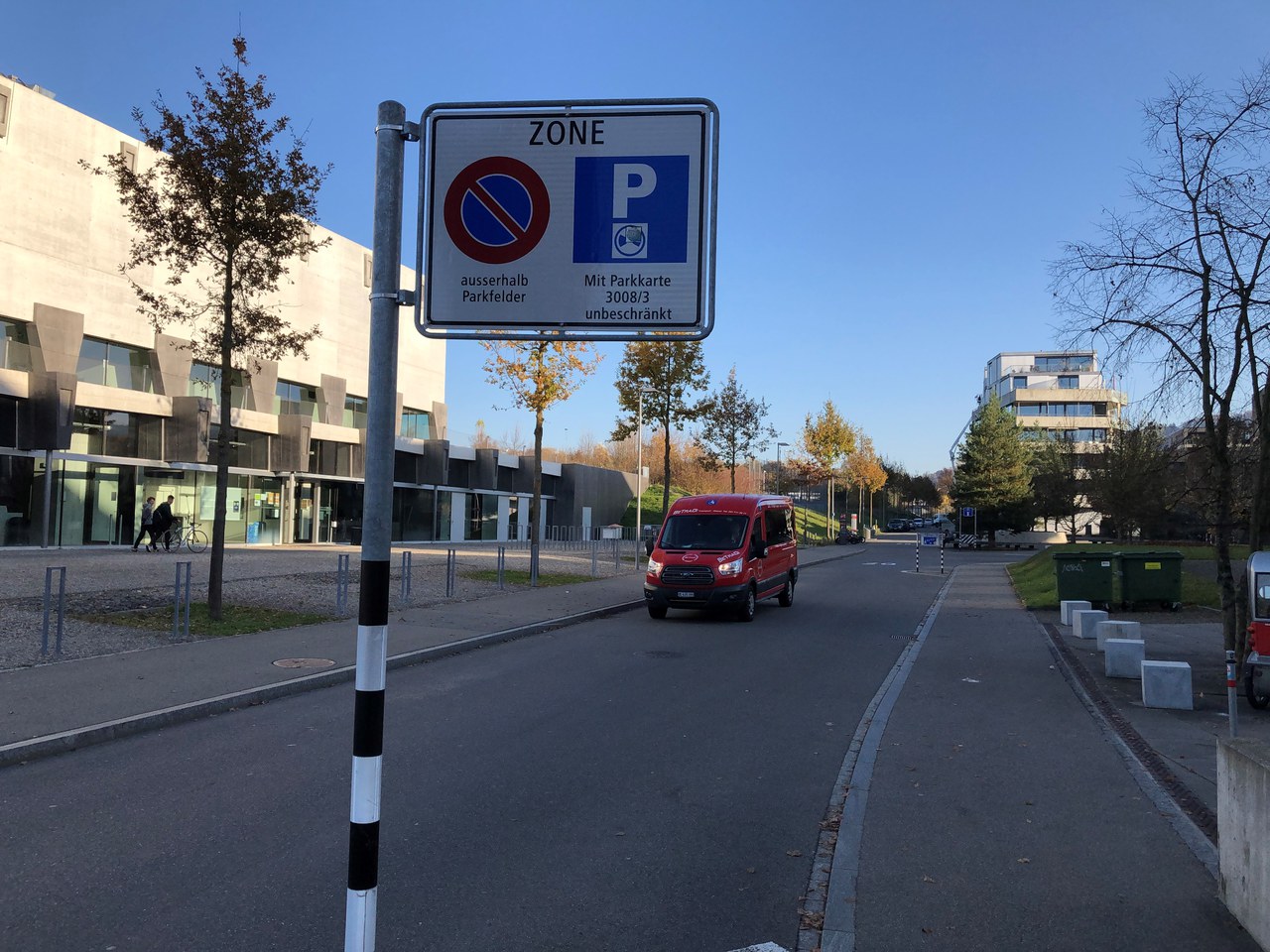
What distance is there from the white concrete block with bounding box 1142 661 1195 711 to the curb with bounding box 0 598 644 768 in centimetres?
821

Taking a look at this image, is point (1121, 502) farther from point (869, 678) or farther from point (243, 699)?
point (243, 699)

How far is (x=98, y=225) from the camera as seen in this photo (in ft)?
98.2

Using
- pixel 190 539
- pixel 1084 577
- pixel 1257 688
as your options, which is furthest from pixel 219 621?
pixel 190 539

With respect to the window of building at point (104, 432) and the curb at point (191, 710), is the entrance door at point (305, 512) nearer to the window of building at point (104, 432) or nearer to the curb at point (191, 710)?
the window of building at point (104, 432)

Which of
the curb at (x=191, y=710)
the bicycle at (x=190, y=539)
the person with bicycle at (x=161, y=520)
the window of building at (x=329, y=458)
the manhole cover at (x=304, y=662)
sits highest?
the window of building at (x=329, y=458)

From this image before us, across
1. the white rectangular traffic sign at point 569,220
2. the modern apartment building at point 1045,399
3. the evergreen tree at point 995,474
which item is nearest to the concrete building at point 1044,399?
the modern apartment building at point 1045,399

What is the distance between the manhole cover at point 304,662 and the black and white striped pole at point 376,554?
8.45m

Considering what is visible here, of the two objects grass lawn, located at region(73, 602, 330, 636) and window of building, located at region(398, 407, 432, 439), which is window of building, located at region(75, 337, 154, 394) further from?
grass lawn, located at region(73, 602, 330, 636)

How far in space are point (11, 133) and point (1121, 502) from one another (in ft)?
146

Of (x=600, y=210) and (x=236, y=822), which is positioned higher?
(x=600, y=210)

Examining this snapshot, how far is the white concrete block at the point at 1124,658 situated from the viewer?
1134 centimetres

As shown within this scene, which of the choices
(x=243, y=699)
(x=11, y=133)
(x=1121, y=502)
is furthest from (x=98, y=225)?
(x=1121, y=502)

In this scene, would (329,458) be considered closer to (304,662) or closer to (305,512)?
(305,512)

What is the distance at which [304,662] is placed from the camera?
10742 mm
